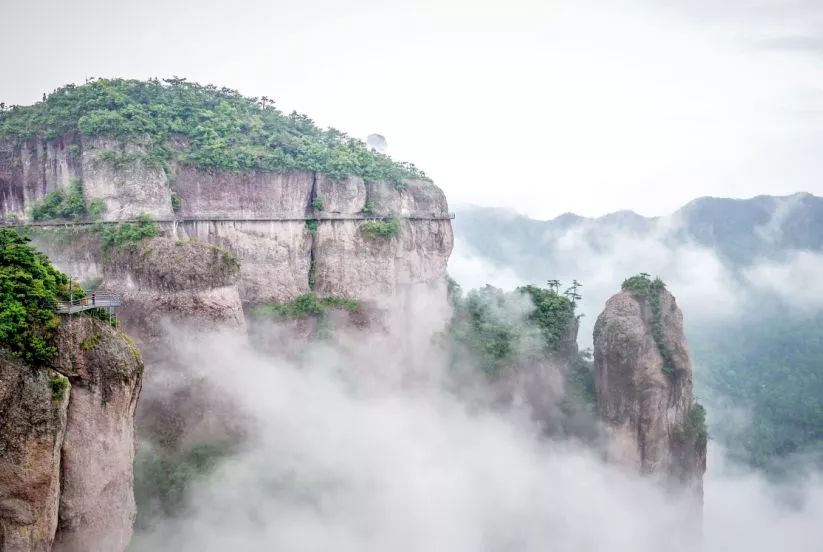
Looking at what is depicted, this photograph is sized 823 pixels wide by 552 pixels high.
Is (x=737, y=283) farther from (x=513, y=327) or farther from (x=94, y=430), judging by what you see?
(x=94, y=430)

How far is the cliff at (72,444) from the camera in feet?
45.8

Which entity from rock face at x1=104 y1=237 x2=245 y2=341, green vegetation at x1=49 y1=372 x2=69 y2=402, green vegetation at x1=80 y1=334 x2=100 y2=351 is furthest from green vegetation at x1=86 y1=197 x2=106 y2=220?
green vegetation at x1=49 y1=372 x2=69 y2=402

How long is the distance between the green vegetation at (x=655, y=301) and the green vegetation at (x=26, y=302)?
95.6ft

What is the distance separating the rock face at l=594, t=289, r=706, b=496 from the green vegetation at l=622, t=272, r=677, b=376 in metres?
0.07

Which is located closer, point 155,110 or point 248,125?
point 155,110

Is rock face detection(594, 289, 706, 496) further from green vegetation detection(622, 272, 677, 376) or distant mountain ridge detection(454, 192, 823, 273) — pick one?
distant mountain ridge detection(454, 192, 823, 273)

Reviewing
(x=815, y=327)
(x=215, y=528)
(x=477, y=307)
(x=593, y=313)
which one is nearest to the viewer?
(x=215, y=528)

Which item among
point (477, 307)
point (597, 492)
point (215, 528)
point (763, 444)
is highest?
point (477, 307)

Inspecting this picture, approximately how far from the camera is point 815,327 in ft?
204

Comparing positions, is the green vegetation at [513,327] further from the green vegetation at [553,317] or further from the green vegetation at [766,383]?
the green vegetation at [766,383]

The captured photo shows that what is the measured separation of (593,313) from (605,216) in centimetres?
1869

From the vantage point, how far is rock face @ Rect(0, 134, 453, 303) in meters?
29.6

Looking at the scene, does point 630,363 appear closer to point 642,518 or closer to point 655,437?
point 655,437

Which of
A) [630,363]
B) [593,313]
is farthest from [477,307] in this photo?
[593,313]
